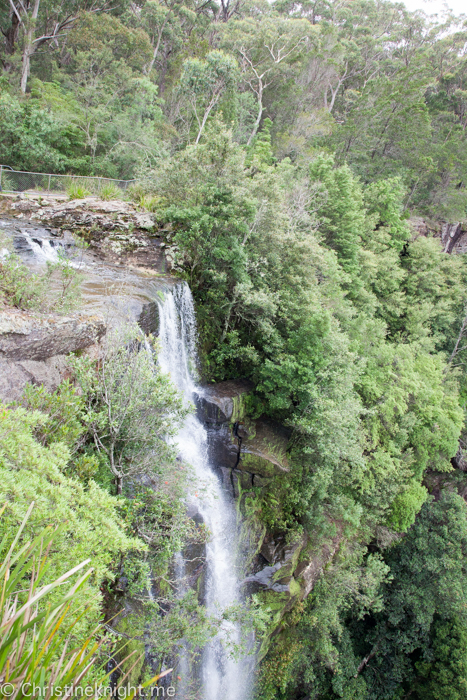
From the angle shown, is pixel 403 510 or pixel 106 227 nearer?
pixel 106 227

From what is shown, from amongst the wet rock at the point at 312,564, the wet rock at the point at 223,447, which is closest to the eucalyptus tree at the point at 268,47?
the wet rock at the point at 223,447

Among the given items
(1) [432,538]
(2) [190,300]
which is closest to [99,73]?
(2) [190,300]

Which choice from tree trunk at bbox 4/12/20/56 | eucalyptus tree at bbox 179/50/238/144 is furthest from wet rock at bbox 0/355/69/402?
tree trunk at bbox 4/12/20/56

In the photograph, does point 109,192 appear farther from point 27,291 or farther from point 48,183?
point 27,291

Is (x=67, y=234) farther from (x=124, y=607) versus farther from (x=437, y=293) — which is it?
(x=437, y=293)

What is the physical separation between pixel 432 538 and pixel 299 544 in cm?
959

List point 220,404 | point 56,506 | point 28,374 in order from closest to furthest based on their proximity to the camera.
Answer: point 56,506, point 28,374, point 220,404

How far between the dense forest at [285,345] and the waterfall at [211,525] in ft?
3.07

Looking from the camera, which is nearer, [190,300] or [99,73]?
[190,300]

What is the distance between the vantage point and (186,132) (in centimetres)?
2555

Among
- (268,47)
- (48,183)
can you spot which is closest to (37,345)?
(48,183)

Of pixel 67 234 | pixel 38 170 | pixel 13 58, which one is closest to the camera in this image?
pixel 67 234

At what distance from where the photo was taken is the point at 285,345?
42.3ft

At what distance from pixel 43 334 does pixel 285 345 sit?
8.13 m
